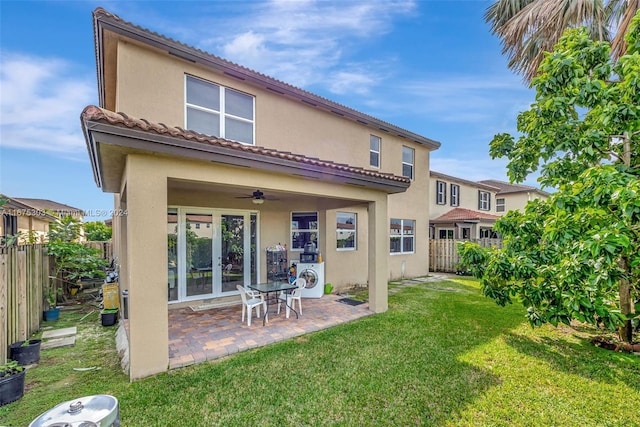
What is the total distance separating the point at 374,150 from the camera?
42.1ft

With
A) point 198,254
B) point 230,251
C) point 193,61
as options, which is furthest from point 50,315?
point 193,61

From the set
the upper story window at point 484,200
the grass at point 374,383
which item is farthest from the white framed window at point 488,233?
the grass at point 374,383

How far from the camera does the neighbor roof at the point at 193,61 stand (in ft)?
20.4

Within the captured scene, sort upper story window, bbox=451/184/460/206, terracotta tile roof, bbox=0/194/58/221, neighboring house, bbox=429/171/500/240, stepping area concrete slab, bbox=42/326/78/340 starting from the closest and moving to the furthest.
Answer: stepping area concrete slab, bbox=42/326/78/340 < terracotta tile roof, bbox=0/194/58/221 < neighboring house, bbox=429/171/500/240 < upper story window, bbox=451/184/460/206

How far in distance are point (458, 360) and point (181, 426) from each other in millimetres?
4633

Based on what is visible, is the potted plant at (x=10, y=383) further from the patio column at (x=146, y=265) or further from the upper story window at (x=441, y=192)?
the upper story window at (x=441, y=192)

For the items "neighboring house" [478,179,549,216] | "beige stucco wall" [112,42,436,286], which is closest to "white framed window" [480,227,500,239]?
"neighboring house" [478,179,549,216]

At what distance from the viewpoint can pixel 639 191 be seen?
3.61 m

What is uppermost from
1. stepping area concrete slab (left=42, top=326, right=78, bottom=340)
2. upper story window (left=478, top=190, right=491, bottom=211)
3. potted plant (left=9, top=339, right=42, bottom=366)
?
upper story window (left=478, top=190, right=491, bottom=211)

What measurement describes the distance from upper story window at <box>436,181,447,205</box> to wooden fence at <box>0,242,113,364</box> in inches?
788

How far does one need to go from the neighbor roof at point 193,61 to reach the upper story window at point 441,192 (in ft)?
33.7

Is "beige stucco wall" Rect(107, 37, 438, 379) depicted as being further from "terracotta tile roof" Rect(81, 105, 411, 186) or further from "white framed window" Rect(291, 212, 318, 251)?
"terracotta tile roof" Rect(81, 105, 411, 186)

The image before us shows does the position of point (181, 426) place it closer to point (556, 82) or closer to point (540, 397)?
point (540, 397)

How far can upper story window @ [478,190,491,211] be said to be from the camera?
22906 millimetres
